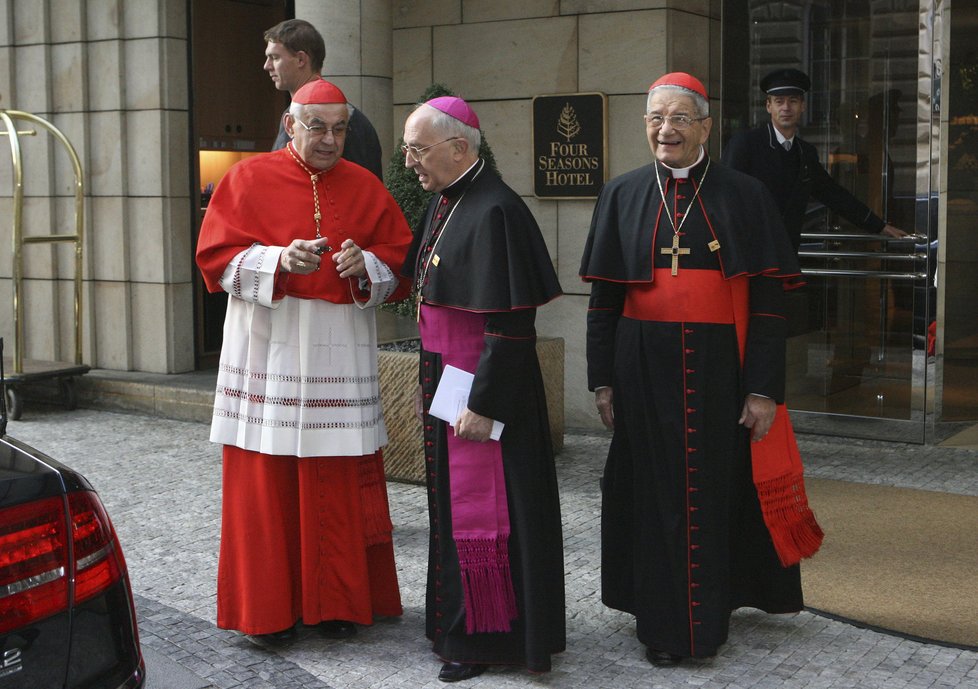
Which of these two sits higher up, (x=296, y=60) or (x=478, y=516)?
(x=296, y=60)

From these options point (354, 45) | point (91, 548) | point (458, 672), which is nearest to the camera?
point (91, 548)

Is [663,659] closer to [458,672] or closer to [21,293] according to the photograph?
[458,672]

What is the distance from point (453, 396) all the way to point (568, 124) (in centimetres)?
467

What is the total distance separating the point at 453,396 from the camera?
14.8 ft

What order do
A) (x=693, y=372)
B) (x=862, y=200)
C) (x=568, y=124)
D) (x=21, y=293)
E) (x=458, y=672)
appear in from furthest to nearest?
(x=21, y=293), (x=568, y=124), (x=862, y=200), (x=693, y=372), (x=458, y=672)

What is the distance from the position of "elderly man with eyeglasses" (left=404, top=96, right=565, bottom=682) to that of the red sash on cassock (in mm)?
401

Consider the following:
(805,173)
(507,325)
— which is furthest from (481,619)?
(805,173)

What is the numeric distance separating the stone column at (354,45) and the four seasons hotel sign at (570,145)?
3.67 feet

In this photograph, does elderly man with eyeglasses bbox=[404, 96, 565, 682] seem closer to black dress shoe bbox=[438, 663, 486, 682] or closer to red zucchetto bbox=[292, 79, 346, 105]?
black dress shoe bbox=[438, 663, 486, 682]

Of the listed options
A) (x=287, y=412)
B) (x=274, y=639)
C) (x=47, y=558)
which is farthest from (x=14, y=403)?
(x=47, y=558)

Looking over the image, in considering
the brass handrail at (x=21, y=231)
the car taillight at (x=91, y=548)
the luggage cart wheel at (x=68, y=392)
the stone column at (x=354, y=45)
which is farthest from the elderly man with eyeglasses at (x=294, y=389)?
the luggage cart wheel at (x=68, y=392)

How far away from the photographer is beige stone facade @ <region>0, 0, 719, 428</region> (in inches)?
341

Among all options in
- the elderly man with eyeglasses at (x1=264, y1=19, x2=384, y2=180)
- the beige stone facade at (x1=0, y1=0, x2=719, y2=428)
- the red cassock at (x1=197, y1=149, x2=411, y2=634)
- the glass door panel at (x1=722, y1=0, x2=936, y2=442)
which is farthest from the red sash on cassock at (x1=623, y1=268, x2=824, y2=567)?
the beige stone facade at (x1=0, y1=0, x2=719, y2=428)

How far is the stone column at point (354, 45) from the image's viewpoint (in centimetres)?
842
